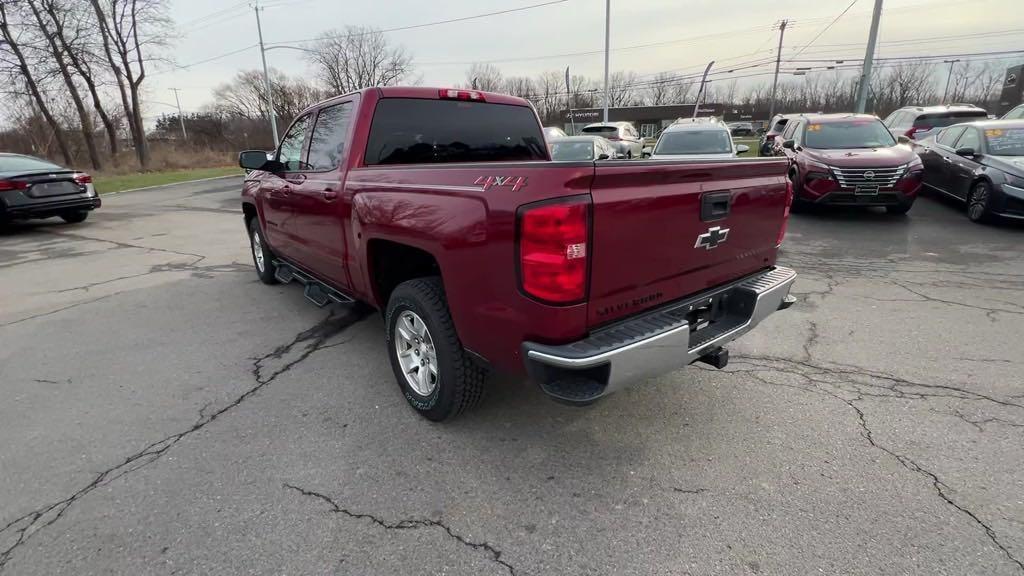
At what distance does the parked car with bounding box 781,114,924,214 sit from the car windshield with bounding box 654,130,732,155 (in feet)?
5.61

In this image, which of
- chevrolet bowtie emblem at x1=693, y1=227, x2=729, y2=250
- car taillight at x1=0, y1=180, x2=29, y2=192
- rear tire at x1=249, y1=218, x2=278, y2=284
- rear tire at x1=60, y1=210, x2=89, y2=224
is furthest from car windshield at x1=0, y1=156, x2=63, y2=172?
chevrolet bowtie emblem at x1=693, y1=227, x2=729, y2=250

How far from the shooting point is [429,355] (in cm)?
300

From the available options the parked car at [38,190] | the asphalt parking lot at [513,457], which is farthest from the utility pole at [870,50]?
the parked car at [38,190]

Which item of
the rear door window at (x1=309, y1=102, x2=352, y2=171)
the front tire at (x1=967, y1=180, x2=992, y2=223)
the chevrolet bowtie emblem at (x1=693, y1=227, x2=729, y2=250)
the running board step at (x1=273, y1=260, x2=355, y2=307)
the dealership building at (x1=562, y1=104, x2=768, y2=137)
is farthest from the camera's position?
the dealership building at (x1=562, y1=104, x2=768, y2=137)

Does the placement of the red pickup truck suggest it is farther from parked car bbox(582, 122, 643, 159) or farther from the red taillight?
parked car bbox(582, 122, 643, 159)

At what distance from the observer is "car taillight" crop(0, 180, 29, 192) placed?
31.2 ft

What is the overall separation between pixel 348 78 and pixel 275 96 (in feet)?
28.1

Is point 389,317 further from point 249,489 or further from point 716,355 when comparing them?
point 716,355

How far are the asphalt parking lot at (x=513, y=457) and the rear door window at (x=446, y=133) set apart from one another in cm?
161

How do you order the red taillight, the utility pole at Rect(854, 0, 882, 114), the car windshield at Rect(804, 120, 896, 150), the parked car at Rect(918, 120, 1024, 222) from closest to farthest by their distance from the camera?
the red taillight < the parked car at Rect(918, 120, 1024, 222) < the car windshield at Rect(804, 120, 896, 150) < the utility pole at Rect(854, 0, 882, 114)

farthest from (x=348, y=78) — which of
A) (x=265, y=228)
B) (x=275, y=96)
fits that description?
(x=265, y=228)

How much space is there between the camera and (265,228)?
5.60 metres

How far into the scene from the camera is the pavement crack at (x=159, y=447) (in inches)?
90.5

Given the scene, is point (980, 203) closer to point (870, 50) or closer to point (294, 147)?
point (294, 147)
